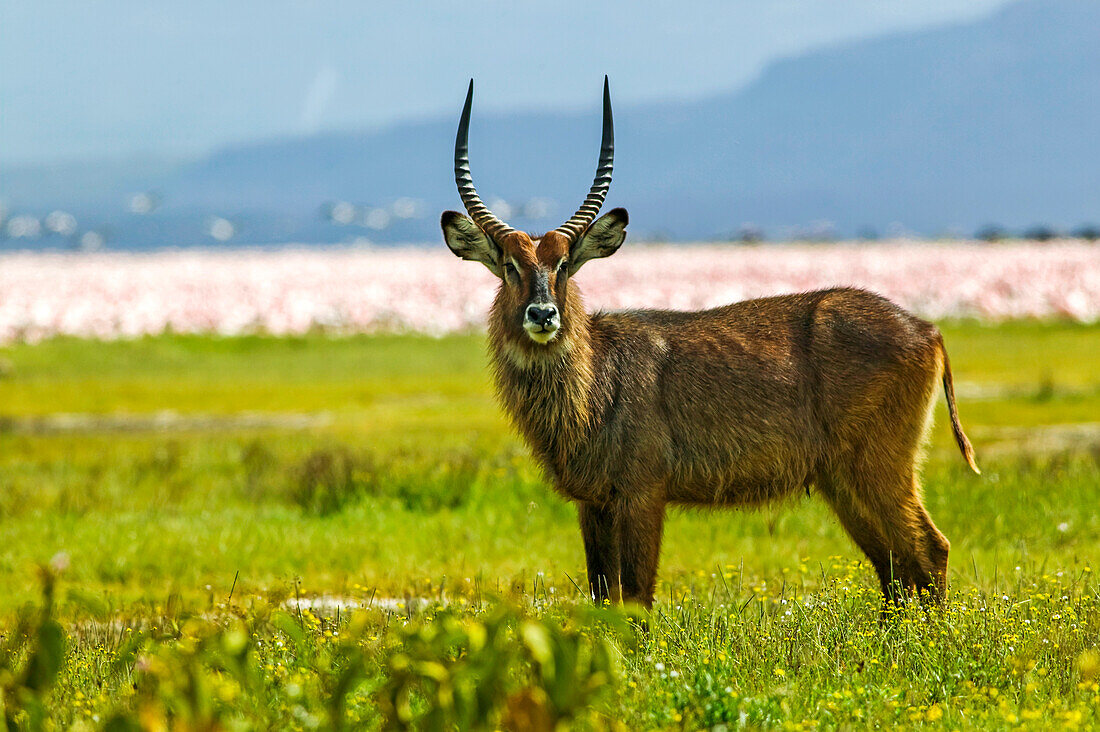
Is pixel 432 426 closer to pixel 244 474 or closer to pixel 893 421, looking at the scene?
pixel 244 474

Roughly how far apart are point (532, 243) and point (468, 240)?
40cm

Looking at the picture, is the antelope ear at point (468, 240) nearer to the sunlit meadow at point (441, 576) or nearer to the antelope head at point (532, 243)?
the antelope head at point (532, 243)

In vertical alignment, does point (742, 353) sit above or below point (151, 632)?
above

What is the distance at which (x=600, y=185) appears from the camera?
6.95 m

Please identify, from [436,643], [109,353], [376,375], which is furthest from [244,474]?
[109,353]

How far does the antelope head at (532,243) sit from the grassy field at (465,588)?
150 cm

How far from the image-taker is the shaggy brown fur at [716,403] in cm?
658

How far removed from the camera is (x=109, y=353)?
24734 millimetres

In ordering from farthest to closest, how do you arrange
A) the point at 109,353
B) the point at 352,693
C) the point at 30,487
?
the point at 109,353 < the point at 30,487 < the point at 352,693

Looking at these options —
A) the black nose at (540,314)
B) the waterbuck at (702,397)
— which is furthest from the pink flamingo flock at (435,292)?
the black nose at (540,314)

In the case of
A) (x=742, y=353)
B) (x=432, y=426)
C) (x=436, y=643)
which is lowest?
(x=432, y=426)

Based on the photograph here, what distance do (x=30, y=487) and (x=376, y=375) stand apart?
Result: 11390 millimetres

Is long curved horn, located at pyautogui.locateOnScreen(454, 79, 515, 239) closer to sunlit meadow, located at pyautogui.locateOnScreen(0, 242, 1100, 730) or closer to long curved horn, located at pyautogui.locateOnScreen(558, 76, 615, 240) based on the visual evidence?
long curved horn, located at pyautogui.locateOnScreen(558, 76, 615, 240)

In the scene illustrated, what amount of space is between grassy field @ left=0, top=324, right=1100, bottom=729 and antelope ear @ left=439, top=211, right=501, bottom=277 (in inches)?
68.9
